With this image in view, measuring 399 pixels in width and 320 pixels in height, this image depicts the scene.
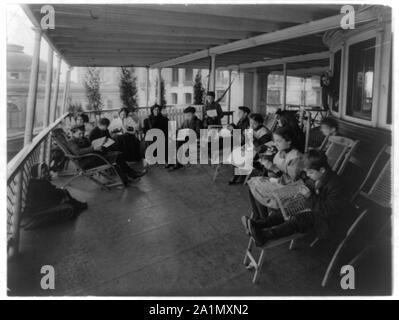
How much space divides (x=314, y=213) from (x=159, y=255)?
130 centimetres

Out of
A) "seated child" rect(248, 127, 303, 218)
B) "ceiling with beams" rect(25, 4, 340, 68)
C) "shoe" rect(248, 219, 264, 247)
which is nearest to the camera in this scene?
"shoe" rect(248, 219, 264, 247)

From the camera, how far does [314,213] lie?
8.46 feet

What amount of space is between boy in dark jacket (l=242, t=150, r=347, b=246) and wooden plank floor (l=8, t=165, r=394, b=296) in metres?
0.36

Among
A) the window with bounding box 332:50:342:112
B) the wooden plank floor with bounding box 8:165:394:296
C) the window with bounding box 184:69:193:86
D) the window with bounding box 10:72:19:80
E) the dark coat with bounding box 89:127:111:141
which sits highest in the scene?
the window with bounding box 184:69:193:86

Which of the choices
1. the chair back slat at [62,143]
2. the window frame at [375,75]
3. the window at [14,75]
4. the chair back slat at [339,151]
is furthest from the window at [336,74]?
the window at [14,75]

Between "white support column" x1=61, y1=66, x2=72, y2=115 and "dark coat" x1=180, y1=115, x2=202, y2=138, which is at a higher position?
"white support column" x1=61, y1=66, x2=72, y2=115

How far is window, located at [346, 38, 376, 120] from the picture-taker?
13.1 feet

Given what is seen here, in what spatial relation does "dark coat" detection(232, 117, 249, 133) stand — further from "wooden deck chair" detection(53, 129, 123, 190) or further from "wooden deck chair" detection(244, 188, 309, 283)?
"wooden deck chair" detection(244, 188, 309, 283)

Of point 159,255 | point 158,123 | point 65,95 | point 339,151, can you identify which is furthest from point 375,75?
point 65,95

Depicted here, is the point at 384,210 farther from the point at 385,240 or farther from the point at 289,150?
the point at 289,150

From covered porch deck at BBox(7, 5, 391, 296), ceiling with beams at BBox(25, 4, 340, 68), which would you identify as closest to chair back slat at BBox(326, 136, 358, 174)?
covered porch deck at BBox(7, 5, 391, 296)

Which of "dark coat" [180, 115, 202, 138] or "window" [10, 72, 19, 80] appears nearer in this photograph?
"window" [10, 72, 19, 80]

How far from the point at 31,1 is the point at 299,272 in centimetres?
290
